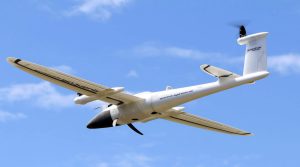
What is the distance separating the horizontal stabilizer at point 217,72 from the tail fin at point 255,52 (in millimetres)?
1113

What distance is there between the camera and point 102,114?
5788cm

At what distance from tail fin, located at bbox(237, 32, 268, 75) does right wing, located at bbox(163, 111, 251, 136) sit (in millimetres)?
10219

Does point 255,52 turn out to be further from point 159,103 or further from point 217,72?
point 159,103

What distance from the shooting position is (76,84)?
54312 mm

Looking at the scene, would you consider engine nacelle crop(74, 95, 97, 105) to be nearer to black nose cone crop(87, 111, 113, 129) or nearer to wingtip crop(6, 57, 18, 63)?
black nose cone crop(87, 111, 113, 129)

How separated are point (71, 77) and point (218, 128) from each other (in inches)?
A: 623

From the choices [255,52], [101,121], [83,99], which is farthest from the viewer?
[101,121]

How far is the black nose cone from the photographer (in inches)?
2261

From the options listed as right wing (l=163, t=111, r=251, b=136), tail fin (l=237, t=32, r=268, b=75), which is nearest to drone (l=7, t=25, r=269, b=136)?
tail fin (l=237, t=32, r=268, b=75)

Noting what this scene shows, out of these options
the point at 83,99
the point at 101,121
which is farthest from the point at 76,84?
the point at 101,121

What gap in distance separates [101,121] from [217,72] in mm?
10598

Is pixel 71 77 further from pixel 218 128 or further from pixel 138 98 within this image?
pixel 218 128

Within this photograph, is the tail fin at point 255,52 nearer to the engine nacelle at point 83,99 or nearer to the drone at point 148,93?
the drone at point 148,93

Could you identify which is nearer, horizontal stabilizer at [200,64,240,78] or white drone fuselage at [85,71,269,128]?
horizontal stabilizer at [200,64,240,78]
